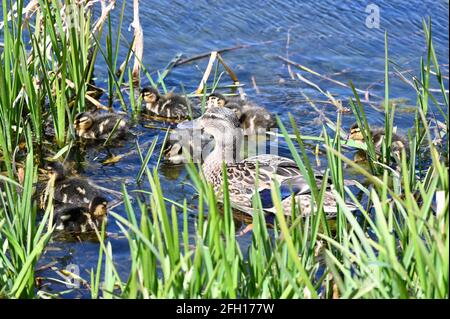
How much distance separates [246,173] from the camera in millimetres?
4531

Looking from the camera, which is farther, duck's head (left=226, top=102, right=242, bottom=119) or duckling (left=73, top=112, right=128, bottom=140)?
duck's head (left=226, top=102, right=242, bottom=119)

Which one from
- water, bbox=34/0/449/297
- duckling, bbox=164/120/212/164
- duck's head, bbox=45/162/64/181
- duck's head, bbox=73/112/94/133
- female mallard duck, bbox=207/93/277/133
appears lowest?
duck's head, bbox=45/162/64/181

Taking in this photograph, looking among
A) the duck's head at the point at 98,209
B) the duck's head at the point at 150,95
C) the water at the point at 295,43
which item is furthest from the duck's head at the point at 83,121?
the duck's head at the point at 98,209

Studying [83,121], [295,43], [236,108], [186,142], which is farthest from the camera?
[295,43]

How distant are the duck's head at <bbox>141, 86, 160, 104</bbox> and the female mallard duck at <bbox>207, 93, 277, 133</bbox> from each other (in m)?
0.32

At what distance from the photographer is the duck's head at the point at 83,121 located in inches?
196

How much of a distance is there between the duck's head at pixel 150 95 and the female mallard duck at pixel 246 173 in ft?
1.56

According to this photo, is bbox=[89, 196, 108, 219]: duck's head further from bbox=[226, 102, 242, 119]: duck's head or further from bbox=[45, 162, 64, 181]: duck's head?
bbox=[226, 102, 242, 119]: duck's head

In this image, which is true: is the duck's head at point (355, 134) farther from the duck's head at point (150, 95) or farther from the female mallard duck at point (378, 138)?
the duck's head at point (150, 95)

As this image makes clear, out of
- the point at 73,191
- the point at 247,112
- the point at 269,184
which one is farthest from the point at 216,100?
the point at 73,191

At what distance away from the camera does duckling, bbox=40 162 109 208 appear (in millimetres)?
4246

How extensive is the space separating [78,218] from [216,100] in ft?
5.92

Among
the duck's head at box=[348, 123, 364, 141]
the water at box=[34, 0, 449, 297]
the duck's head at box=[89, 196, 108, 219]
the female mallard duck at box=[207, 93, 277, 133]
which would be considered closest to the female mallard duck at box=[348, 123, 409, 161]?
the duck's head at box=[348, 123, 364, 141]

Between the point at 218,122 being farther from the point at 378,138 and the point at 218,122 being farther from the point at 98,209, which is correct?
the point at 98,209
